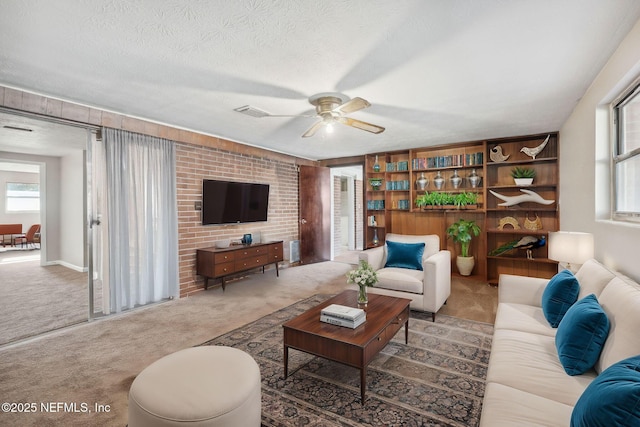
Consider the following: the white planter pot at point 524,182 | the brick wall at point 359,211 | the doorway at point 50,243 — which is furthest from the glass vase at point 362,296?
the brick wall at point 359,211

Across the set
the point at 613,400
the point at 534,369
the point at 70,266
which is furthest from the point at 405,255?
the point at 70,266

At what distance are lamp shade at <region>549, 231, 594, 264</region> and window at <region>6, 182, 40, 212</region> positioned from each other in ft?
41.3

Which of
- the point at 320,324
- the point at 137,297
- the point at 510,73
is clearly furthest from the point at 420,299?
the point at 137,297

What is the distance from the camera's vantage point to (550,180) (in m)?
4.65

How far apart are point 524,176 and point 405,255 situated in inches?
98.7

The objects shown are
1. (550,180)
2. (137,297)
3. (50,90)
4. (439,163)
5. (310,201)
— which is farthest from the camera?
(310,201)

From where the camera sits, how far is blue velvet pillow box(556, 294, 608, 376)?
1483 mm

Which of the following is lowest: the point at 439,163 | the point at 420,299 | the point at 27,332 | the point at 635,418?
the point at 27,332

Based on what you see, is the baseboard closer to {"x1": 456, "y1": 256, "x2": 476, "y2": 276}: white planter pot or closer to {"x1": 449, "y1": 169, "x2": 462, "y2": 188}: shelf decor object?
{"x1": 456, "y1": 256, "x2": 476, "y2": 276}: white planter pot

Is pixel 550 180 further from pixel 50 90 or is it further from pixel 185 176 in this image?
pixel 50 90

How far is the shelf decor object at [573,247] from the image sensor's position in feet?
8.49

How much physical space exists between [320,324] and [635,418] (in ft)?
5.39

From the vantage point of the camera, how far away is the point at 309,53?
2121mm

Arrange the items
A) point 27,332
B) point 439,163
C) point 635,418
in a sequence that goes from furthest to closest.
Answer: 1. point 439,163
2. point 27,332
3. point 635,418
